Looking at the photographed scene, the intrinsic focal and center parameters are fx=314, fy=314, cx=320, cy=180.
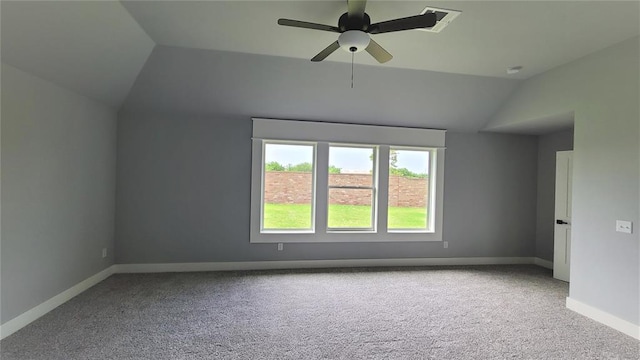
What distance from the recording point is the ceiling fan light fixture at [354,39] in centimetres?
224

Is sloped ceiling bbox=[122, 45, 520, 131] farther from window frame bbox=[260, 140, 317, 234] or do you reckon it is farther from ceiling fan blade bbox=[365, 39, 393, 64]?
ceiling fan blade bbox=[365, 39, 393, 64]

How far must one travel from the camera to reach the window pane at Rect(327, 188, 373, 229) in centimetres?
494

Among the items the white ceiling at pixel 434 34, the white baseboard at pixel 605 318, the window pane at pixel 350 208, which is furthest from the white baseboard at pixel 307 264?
the white ceiling at pixel 434 34

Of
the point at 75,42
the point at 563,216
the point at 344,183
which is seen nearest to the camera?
the point at 75,42

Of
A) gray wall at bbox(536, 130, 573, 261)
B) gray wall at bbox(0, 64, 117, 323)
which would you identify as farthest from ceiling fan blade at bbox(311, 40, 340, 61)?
gray wall at bbox(536, 130, 573, 261)

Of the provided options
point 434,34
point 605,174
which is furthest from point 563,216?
point 434,34

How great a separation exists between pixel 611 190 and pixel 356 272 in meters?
3.05

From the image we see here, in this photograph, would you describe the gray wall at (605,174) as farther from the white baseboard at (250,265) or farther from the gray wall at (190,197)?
the gray wall at (190,197)

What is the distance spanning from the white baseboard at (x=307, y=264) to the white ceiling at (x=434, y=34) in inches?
114

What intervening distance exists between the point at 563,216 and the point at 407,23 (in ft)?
13.8

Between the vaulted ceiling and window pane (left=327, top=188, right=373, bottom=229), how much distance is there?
115cm

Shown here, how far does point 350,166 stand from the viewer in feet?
16.3

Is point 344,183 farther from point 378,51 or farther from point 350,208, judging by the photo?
point 378,51

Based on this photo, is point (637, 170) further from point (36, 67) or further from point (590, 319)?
point (36, 67)
